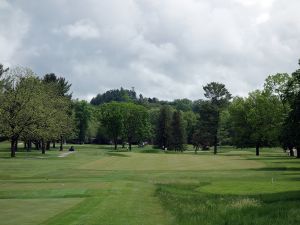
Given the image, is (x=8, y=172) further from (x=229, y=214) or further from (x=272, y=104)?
(x=272, y=104)

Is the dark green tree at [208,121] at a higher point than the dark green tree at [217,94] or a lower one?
lower

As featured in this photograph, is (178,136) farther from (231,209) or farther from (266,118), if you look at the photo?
(231,209)

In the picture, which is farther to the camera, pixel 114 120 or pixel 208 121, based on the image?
pixel 114 120

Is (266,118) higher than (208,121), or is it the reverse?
(208,121)

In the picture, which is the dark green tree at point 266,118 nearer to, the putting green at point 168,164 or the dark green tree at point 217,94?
the putting green at point 168,164

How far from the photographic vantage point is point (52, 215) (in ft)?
69.6

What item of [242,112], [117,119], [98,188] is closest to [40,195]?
[98,188]

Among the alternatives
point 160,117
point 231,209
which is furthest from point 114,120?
point 231,209

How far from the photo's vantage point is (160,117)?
154 m

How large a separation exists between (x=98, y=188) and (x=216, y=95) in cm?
10790

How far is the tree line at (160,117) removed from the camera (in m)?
77.8

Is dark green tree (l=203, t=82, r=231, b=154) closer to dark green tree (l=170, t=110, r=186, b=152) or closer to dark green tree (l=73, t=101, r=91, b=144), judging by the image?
dark green tree (l=170, t=110, r=186, b=152)

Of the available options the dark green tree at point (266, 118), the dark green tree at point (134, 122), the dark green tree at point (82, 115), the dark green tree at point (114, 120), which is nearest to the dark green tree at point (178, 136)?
the dark green tree at point (134, 122)

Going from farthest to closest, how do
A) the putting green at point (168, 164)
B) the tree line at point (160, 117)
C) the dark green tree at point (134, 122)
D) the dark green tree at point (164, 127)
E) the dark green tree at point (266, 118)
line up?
the dark green tree at point (134, 122) → the dark green tree at point (164, 127) → the dark green tree at point (266, 118) → the tree line at point (160, 117) → the putting green at point (168, 164)
